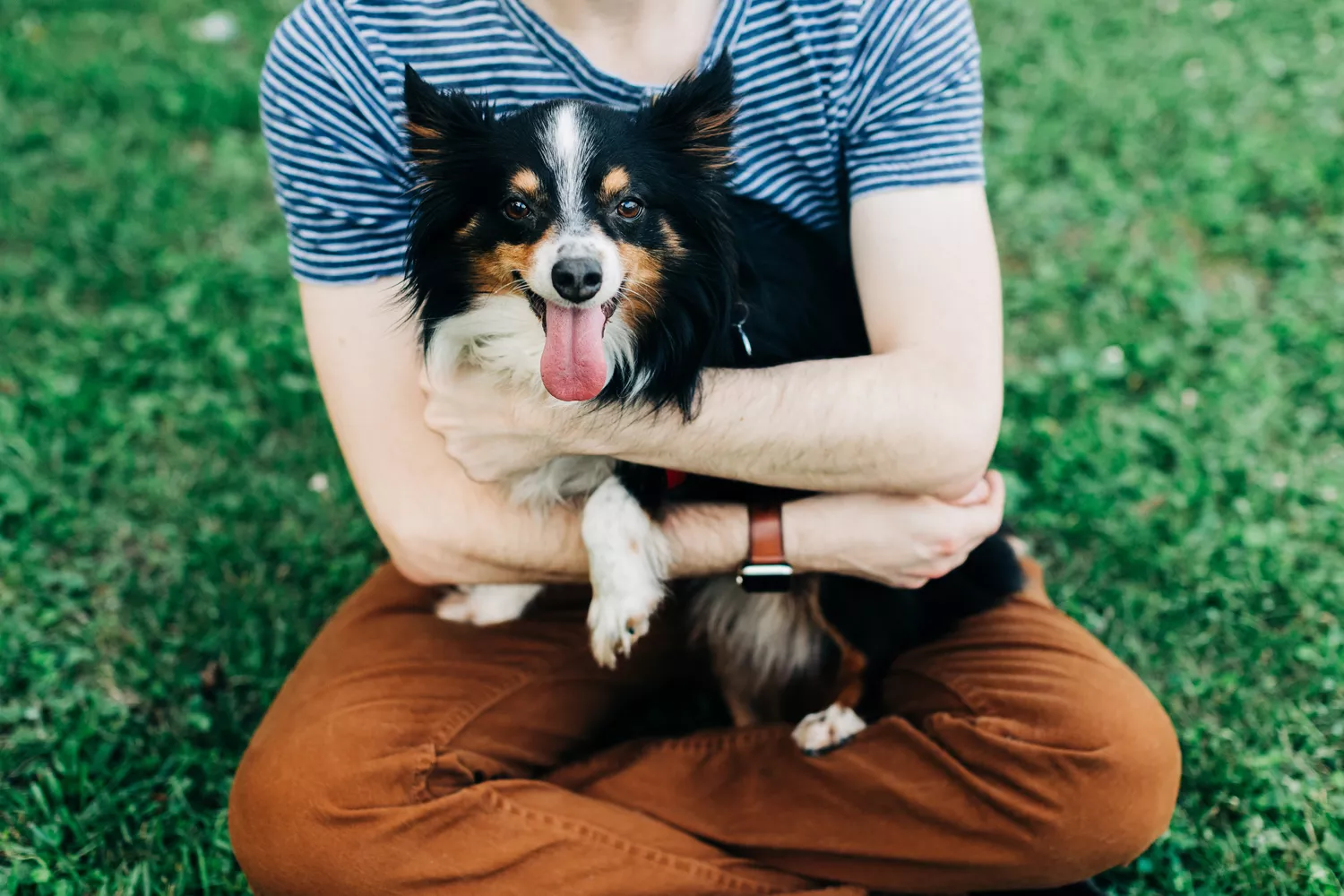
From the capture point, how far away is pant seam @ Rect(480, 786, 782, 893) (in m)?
1.92

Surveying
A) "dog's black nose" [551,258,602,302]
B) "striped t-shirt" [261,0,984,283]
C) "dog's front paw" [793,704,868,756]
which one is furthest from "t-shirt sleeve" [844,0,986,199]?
"dog's front paw" [793,704,868,756]

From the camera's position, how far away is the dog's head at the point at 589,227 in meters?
1.78

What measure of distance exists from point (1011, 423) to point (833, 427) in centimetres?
133

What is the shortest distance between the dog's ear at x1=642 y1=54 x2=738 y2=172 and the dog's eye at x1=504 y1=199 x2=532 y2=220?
26 centimetres

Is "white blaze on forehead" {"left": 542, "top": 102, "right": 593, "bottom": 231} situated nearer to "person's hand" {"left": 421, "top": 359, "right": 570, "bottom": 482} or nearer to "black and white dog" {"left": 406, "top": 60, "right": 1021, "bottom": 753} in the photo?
"black and white dog" {"left": 406, "top": 60, "right": 1021, "bottom": 753}

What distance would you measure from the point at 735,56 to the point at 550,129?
39cm

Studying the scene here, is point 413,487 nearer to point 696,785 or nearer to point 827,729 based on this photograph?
point 696,785

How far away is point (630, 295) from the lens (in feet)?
6.12

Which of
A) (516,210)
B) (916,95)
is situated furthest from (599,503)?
(916,95)

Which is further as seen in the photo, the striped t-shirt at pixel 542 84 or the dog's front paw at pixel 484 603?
the dog's front paw at pixel 484 603

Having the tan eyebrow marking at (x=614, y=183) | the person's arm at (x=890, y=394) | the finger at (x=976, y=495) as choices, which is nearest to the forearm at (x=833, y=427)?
the person's arm at (x=890, y=394)

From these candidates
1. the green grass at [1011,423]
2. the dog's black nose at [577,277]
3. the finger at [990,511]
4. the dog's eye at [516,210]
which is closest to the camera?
the dog's black nose at [577,277]

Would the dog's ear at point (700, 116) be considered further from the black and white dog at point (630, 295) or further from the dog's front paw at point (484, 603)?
the dog's front paw at point (484, 603)

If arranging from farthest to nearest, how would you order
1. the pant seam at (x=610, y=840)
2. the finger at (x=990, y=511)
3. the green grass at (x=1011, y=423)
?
the green grass at (x=1011, y=423) < the finger at (x=990, y=511) < the pant seam at (x=610, y=840)
